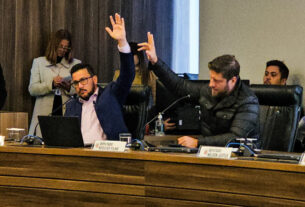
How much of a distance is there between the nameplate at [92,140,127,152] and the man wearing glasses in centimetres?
69

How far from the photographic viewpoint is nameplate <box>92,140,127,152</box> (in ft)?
9.50

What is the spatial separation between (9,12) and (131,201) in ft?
10.7

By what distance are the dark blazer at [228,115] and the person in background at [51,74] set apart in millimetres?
1727

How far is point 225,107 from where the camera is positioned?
3469mm

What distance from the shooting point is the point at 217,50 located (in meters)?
5.36

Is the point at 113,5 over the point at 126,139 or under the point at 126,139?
over

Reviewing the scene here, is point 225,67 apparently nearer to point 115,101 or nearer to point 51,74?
point 115,101

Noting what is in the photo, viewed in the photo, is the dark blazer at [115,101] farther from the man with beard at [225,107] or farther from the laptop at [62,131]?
the laptop at [62,131]

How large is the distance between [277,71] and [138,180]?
2224mm

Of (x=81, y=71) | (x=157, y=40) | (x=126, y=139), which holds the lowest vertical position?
(x=126, y=139)

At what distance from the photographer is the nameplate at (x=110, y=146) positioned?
290 cm

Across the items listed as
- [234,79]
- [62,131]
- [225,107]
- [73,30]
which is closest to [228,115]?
[225,107]

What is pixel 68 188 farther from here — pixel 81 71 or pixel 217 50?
pixel 217 50

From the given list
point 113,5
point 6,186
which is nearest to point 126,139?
point 6,186
